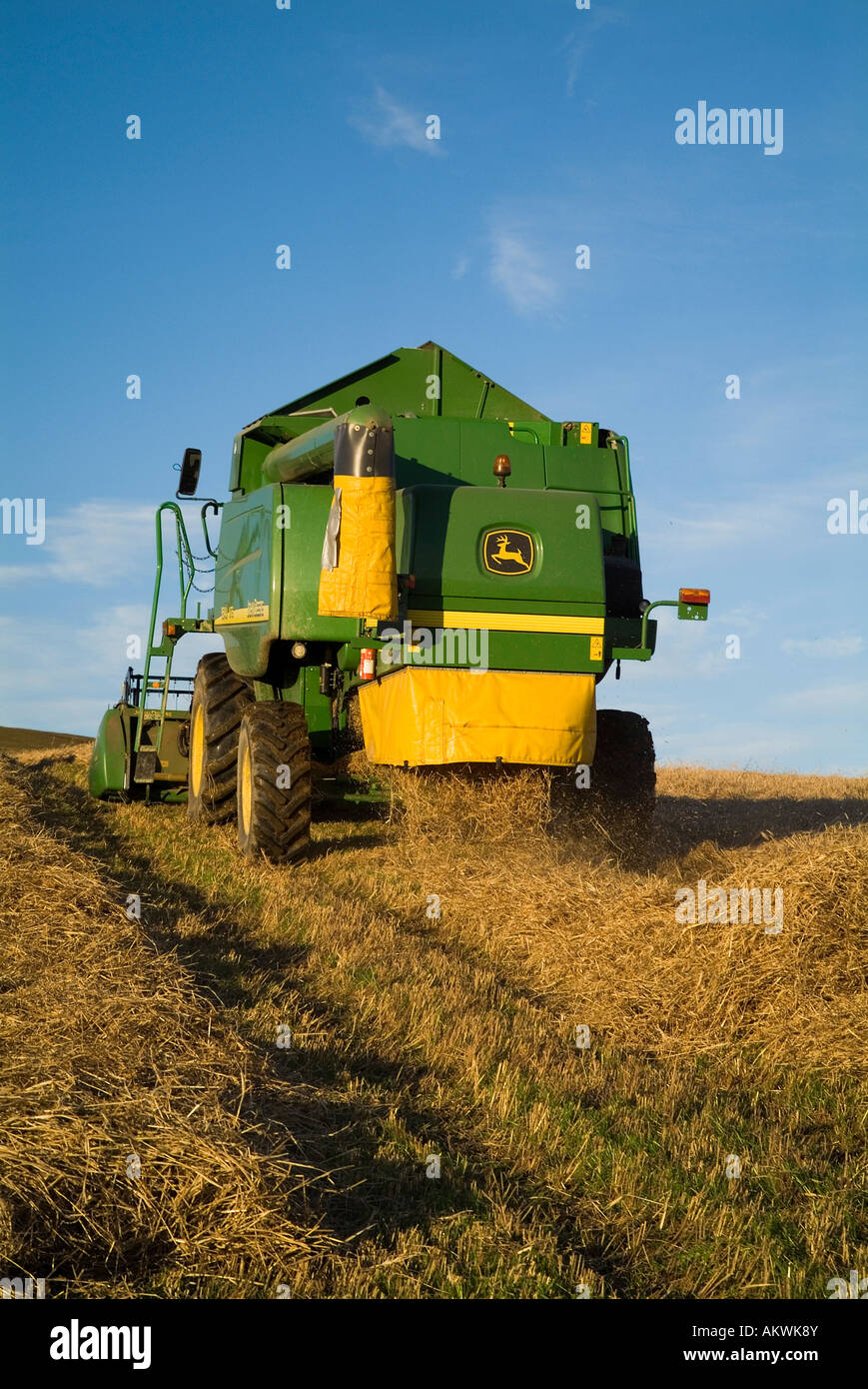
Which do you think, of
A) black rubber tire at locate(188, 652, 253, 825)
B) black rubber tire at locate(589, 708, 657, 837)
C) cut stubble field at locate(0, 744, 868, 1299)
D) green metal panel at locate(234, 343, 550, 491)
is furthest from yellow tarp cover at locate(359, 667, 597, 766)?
green metal panel at locate(234, 343, 550, 491)

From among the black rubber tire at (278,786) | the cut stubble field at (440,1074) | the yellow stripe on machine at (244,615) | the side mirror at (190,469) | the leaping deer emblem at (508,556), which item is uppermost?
the side mirror at (190,469)

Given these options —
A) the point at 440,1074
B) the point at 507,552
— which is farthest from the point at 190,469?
the point at 440,1074

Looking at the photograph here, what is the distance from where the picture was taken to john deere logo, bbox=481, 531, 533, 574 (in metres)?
6.98

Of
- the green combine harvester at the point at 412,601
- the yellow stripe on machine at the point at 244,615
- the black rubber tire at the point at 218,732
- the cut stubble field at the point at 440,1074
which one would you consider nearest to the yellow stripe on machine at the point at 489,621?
the green combine harvester at the point at 412,601

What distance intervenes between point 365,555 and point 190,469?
150 inches

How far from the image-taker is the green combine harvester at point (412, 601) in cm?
689

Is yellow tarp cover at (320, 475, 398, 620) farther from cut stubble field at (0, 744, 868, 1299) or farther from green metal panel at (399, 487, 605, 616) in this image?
cut stubble field at (0, 744, 868, 1299)

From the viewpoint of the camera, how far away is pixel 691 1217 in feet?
10.6

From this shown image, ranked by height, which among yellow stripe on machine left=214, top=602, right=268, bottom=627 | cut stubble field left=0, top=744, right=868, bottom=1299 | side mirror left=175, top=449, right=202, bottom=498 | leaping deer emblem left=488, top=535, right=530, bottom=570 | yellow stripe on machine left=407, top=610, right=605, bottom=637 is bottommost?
cut stubble field left=0, top=744, right=868, bottom=1299

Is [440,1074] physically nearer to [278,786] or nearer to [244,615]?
[278,786]

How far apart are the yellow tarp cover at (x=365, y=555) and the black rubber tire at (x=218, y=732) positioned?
2435 mm

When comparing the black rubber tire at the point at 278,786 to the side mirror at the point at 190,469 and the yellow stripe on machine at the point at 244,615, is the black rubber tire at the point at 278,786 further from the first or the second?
the side mirror at the point at 190,469
